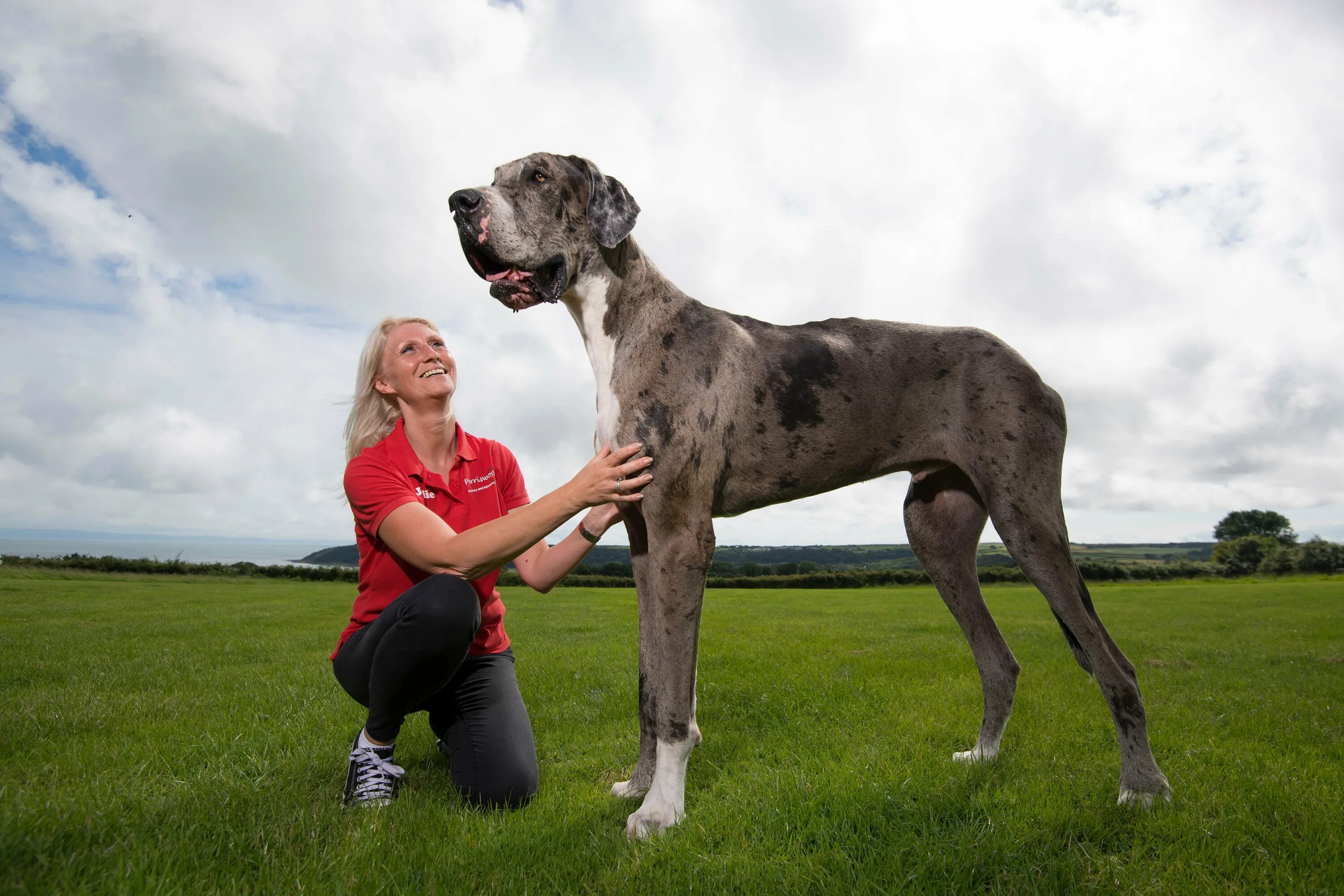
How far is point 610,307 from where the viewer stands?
140 inches

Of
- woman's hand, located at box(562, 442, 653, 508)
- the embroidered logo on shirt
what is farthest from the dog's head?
the embroidered logo on shirt

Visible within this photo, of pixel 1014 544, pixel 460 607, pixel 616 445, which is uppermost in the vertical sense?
pixel 616 445

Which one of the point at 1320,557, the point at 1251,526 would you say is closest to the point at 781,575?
the point at 1320,557

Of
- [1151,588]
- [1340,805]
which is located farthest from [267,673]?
[1151,588]

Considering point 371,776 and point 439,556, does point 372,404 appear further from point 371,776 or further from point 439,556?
point 371,776

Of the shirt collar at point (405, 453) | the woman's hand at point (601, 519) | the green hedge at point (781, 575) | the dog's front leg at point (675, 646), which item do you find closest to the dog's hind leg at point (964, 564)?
the dog's front leg at point (675, 646)

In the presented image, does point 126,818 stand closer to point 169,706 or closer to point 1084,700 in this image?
point 169,706

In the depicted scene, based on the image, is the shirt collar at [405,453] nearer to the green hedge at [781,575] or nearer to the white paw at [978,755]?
the white paw at [978,755]

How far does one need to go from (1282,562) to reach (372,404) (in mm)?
67500

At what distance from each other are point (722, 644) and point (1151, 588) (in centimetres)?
3760

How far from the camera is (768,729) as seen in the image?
4906 mm

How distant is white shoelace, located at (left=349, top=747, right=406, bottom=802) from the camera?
11.5 ft

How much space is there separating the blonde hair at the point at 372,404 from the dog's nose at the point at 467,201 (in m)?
1.47

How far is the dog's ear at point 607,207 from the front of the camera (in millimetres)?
3357
